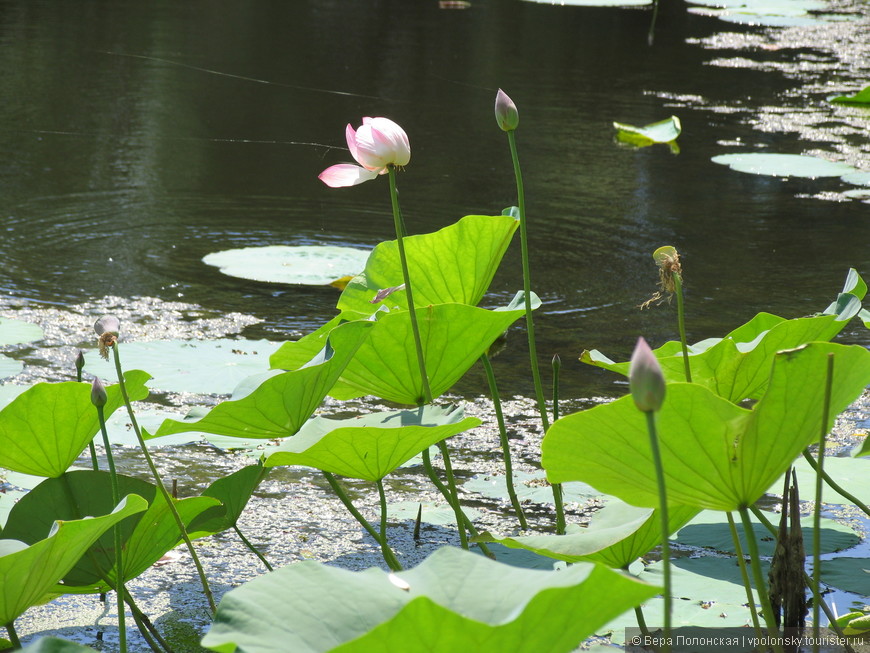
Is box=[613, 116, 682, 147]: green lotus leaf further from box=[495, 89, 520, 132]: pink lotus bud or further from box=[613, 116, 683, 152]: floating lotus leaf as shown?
box=[495, 89, 520, 132]: pink lotus bud

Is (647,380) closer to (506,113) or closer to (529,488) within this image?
(506,113)

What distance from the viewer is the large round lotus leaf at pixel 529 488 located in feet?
5.11

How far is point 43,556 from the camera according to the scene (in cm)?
85

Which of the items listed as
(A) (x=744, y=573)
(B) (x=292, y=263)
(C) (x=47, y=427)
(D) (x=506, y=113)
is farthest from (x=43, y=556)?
(B) (x=292, y=263)

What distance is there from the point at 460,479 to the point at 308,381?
64cm

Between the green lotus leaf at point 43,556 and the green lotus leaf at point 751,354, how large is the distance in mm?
595

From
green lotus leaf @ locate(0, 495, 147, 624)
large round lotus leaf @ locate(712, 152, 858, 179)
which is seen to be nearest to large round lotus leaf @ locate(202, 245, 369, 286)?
green lotus leaf @ locate(0, 495, 147, 624)

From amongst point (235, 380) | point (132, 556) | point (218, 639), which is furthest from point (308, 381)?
point (235, 380)

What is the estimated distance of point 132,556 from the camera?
1127 mm

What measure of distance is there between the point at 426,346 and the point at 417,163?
265 centimetres

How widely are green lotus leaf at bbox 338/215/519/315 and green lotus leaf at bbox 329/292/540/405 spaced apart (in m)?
0.11

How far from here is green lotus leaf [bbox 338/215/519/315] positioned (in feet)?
4.65

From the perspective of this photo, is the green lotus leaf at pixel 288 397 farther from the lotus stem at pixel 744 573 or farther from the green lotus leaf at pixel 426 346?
the lotus stem at pixel 744 573

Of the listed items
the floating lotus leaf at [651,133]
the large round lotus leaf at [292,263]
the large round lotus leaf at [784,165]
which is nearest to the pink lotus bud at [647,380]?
the large round lotus leaf at [292,263]
